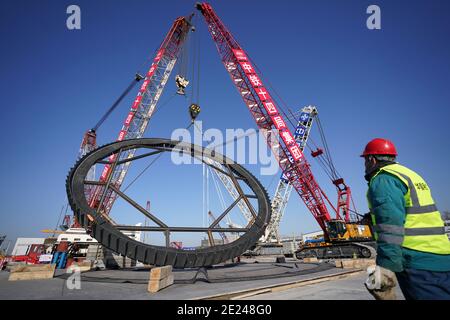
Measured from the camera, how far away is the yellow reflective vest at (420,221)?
8.31ft

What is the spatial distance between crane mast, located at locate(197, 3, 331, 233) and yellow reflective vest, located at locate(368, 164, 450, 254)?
1219 inches

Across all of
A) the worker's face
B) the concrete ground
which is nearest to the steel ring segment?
the concrete ground

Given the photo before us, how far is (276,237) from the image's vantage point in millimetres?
68375

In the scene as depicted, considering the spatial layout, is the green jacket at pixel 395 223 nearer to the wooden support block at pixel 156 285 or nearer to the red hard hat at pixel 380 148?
the red hard hat at pixel 380 148

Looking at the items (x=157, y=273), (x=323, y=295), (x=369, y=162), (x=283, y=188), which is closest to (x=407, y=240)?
(x=369, y=162)

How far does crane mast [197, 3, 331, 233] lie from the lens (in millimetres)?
33031

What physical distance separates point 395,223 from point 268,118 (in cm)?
3395

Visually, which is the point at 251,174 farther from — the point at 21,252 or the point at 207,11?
the point at 21,252

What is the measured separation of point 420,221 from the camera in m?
2.63

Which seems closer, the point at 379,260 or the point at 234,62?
the point at 379,260

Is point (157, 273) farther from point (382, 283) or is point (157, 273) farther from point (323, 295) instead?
point (382, 283)

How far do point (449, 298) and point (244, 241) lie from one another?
982 cm

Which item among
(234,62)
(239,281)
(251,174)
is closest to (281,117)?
(234,62)
